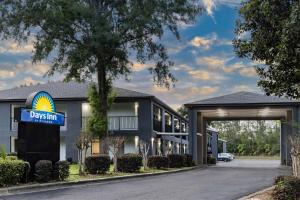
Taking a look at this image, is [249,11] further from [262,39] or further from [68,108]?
[68,108]

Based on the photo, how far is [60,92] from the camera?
44.5 meters

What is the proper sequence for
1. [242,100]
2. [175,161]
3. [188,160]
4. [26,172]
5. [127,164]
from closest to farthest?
[26,172] < [127,164] < [175,161] < [188,160] < [242,100]

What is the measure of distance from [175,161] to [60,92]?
1433 cm

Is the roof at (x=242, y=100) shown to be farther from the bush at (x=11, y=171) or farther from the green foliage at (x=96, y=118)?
the bush at (x=11, y=171)

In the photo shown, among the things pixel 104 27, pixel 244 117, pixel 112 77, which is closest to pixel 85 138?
pixel 104 27

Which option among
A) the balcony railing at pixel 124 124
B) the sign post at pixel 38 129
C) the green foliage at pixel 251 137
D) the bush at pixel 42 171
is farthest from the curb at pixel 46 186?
the green foliage at pixel 251 137

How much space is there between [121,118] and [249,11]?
2921 cm

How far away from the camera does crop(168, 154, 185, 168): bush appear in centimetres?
3456

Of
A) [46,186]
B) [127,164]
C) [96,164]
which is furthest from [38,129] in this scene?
[127,164]

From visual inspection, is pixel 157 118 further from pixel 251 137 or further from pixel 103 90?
pixel 251 137

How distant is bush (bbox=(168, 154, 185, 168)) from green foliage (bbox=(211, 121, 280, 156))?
52691mm

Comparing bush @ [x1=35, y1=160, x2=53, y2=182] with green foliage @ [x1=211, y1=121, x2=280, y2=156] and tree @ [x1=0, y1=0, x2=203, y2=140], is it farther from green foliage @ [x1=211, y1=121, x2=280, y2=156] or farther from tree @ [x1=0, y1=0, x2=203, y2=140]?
green foliage @ [x1=211, y1=121, x2=280, y2=156]

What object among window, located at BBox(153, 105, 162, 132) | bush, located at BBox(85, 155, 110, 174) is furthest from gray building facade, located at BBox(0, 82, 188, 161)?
bush, located at BBox(85, 155, 110, 174)

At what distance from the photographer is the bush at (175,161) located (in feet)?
113
